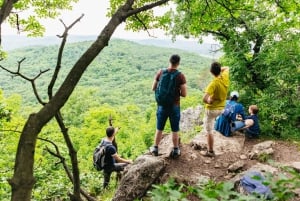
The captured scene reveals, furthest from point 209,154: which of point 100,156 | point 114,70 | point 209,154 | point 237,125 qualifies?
point 114,70

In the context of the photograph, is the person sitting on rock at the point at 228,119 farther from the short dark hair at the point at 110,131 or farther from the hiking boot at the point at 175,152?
the short dark hair at the point at 110,131

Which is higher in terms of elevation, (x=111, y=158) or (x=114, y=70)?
(x=111, y=158)

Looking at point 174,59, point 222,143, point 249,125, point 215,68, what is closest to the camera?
point 174,59

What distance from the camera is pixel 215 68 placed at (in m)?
6.64

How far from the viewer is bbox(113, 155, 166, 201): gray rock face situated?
6.20m

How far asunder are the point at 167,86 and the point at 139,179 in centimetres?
166

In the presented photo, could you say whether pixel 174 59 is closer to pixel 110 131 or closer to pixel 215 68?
pixel 215 68

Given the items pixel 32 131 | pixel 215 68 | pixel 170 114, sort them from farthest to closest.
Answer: pixel 215 68, pixel 170 114, pixel 32 131

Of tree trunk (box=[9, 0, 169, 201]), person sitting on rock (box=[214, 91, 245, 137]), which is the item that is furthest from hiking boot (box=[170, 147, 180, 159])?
tree trunk (box=[9, 0, 169, 201])

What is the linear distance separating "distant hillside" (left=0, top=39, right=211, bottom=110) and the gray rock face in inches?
2284

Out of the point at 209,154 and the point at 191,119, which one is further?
the point at 191,119

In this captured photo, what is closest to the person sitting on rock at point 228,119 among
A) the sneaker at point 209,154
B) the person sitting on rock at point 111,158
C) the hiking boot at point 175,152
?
the sneaker at point 209,154

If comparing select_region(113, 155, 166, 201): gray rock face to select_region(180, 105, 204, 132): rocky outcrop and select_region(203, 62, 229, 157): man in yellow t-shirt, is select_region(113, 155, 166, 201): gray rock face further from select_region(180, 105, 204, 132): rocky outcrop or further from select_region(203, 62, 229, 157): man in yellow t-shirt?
select_region(180, 105, 204, 132): rocky outcrop

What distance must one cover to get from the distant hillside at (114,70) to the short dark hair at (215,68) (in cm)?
5800
